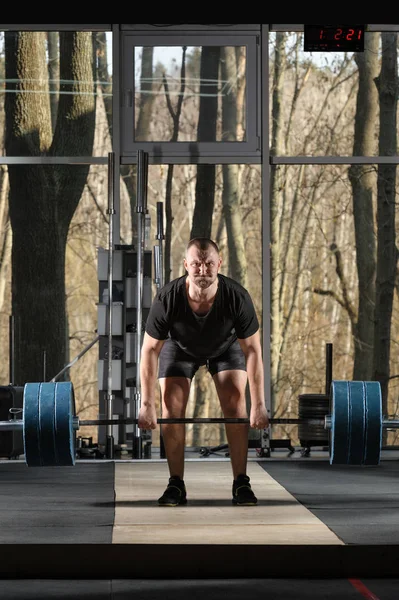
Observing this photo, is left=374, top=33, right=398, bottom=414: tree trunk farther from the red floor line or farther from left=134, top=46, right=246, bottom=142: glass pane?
the red floor line

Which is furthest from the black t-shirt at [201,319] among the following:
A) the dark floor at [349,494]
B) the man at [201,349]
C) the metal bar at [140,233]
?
the metal bar at [140,233]

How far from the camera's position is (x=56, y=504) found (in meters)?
5.85

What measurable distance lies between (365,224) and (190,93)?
1772 mm

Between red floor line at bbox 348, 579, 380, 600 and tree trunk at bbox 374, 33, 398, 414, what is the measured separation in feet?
17.3

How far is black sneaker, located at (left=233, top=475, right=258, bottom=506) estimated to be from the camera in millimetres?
5688

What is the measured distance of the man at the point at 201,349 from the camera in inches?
216

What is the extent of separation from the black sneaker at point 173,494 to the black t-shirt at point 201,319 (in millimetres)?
662

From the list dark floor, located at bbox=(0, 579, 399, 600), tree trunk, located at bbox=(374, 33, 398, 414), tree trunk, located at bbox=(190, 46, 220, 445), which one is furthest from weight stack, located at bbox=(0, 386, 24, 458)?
dark floor, located at bbox=(0, 579, 399, 600)

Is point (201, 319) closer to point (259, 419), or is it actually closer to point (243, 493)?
point (259, 419)

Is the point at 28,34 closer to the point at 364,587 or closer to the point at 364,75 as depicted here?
the point at 364,75

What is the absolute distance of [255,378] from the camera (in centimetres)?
555

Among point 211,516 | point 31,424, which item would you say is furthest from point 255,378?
point 31,424

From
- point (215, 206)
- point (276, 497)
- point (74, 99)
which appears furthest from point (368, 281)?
point (276, 497)
